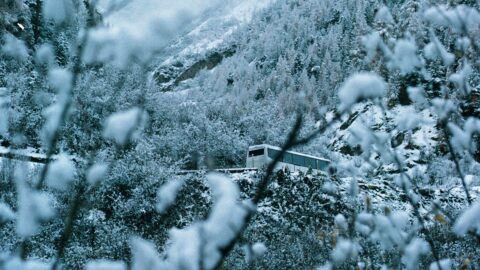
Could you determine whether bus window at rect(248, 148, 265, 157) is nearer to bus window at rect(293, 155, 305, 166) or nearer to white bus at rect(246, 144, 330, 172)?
white bus at rect(246, 144, 330, 172)

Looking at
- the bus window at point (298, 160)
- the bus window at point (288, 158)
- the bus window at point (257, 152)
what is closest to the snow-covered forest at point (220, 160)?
the bus window at point (298, 160)

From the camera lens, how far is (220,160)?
35.5 meters

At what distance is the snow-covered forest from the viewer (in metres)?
1.37

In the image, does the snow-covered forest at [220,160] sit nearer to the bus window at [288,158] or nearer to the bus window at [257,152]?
the bus window at [257,152]

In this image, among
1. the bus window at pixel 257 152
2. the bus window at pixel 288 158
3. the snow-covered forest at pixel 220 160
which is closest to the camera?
the snow-covered forest at pixel 220 160

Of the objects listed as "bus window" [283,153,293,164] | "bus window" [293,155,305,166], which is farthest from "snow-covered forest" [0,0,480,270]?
"bus window" [283,153,293,164]

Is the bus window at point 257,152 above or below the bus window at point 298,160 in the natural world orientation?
above

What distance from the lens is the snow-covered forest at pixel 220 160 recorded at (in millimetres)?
1370

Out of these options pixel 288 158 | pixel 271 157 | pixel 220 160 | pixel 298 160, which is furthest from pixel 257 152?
pixel 220 160

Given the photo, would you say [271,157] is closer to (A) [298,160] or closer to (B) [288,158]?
(B) [288,158]

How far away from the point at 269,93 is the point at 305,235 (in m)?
55.2

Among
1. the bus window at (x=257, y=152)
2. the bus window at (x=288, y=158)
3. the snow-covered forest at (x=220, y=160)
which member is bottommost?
the snow-covered forest at (x=220, y=160)

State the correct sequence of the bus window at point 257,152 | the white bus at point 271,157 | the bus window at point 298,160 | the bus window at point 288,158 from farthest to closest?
the bus window at point 257,152 < the bus window at point 298,160 < the white bus at point 271,157 < the bus window at point 288,158

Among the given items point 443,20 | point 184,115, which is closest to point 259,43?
point 184,115
